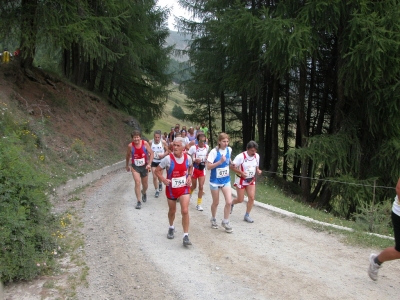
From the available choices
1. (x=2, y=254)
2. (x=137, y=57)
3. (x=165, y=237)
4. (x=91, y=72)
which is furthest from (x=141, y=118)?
(x=2, y=254)

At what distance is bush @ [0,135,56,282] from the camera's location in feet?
17.5

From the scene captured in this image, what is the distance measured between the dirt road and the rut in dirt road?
0.05ft

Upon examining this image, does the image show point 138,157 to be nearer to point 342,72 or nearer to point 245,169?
→ point 245,169

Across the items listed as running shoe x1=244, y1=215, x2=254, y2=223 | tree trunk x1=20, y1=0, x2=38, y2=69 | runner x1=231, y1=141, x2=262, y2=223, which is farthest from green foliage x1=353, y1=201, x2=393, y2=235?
tree trunk x1=20, y1=0, x2=38, y2=69

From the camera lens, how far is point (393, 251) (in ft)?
17.4

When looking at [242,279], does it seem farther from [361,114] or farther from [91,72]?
[91,72]

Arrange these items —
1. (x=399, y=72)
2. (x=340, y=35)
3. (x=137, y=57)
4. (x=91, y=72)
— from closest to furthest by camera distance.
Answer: (x=399, y=72)
(x=340, y=35)
(x=137, y=57)
(x=91, y=72)

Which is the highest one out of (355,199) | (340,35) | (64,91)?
(340,35)

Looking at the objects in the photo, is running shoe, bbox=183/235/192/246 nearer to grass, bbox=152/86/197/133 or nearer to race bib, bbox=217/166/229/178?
race bib, bbox=217/166/229/178

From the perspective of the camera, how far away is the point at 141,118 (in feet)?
101

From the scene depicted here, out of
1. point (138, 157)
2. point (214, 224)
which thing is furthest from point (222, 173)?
point (138, 157)

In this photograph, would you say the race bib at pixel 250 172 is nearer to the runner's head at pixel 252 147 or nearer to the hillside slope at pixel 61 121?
the runner's head at pixel 252 147

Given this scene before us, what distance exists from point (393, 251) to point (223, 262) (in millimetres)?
2600

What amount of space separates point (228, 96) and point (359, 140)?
15.4 meters
